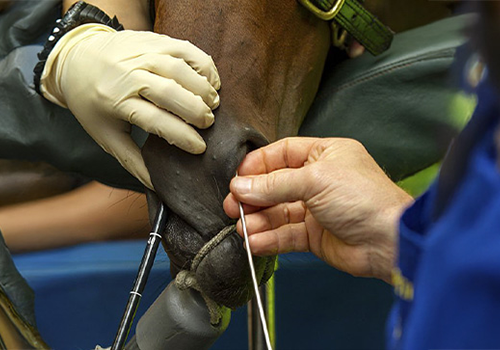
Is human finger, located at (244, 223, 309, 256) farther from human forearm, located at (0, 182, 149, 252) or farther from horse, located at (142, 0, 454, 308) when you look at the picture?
human forearm, located at (0, 182, 149, 252)

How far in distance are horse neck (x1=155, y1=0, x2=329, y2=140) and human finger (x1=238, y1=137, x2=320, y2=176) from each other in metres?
0.03

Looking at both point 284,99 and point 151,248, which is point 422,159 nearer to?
point 284,99

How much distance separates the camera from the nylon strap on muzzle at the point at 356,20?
0.77 m

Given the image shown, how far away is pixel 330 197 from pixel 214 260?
0.39ft

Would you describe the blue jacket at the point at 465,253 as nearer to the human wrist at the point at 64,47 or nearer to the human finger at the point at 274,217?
the human finger at the point at 274,217

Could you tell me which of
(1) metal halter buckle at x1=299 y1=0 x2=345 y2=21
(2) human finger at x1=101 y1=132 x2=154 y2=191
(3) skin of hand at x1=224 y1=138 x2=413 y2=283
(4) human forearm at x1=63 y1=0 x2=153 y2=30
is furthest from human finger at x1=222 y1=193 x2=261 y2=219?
(4) human forearm at x1=63 y1=0 x2=153 y2=30

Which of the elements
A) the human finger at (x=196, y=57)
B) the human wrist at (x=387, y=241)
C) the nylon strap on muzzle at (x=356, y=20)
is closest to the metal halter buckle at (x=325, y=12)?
the nylon strap on muzzle at (x=356, y=20)

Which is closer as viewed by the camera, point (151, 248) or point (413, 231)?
point (413, 231)

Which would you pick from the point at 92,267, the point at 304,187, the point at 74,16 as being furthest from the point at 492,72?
the point at 92,267

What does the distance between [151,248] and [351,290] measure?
0.46 meters

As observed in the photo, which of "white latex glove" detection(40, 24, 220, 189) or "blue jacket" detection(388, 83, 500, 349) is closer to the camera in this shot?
"blue jacket" detection(388, 83, 500, 349)

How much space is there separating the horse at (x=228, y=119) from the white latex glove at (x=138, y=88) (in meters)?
0.02

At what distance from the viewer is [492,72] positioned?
28 cm

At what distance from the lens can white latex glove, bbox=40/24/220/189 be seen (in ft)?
2.13
